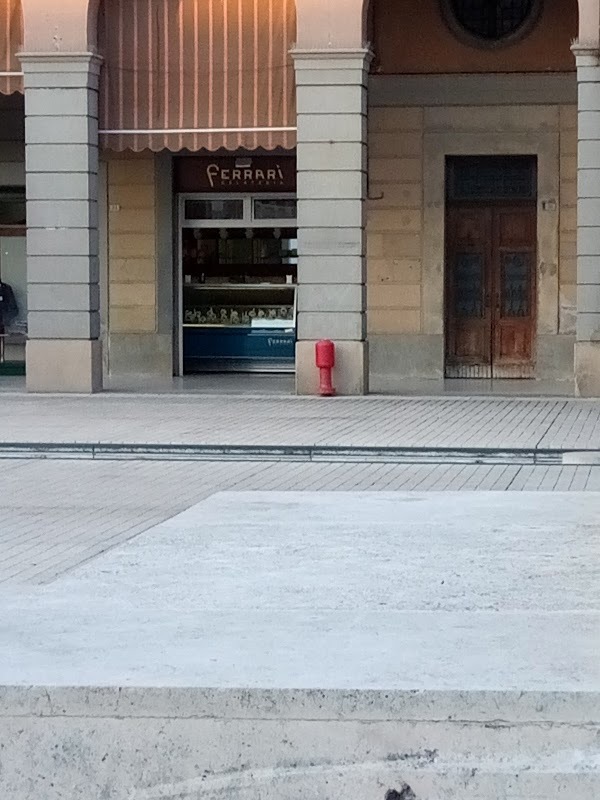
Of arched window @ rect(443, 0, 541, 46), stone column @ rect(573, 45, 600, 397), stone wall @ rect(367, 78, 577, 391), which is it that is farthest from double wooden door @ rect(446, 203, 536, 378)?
stone column @ rect(573, 45, 600, 397)

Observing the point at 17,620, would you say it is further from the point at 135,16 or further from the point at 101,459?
the point at 135,16

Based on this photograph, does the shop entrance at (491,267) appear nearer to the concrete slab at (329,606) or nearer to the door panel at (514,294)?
the door panel at (514,294)

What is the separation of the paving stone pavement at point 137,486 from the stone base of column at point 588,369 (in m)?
7.73

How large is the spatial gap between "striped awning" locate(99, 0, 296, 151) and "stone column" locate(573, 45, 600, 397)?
3851 millimetres

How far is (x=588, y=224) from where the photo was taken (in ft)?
73.2

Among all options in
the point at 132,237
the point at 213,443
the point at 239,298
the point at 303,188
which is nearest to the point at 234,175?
the point at 132,237

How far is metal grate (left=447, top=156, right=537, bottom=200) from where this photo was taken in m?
26.0

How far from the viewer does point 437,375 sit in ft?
85.6

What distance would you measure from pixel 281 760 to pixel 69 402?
1770cm

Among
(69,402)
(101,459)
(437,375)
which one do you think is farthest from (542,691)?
(437,375)

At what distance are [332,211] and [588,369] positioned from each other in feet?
12.8

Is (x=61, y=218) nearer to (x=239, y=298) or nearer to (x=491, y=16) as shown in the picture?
(x=239, y=298)

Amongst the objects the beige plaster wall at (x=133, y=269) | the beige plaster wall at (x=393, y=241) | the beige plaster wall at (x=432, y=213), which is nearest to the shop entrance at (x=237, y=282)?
the beige plaster wall at (x=133, y=269)

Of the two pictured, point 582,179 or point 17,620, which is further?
point 582,179
